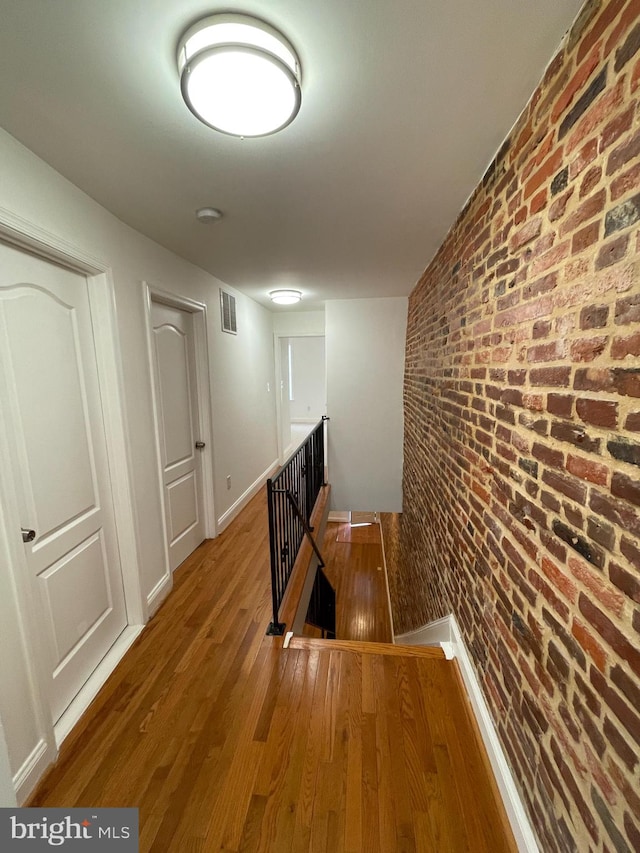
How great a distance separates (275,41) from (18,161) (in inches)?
43.2

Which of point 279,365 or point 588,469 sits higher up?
point 279,365

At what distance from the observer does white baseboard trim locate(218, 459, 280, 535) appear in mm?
3309

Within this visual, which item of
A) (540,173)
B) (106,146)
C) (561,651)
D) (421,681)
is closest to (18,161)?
(106,146)

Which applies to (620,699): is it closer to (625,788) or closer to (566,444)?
(625,788)

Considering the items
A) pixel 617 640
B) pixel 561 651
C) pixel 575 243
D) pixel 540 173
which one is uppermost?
pixel 540 173

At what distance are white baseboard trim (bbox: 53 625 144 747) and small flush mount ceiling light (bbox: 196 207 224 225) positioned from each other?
2439mm

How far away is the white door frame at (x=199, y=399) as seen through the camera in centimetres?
216

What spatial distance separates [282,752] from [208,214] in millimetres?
2555

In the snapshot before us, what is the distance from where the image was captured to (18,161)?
4.10 feet

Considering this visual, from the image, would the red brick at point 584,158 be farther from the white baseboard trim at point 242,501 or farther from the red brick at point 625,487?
the white baseboard trim at point 242,501

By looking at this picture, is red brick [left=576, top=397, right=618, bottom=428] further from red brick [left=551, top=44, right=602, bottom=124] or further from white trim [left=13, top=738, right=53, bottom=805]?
white trim [left=13, top=738, right=53, bottom=805]

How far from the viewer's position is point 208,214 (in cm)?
178

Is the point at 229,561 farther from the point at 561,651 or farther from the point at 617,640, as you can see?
the point at 617,640

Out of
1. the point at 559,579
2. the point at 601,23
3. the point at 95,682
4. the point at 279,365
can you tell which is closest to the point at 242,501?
the point at 95,682
